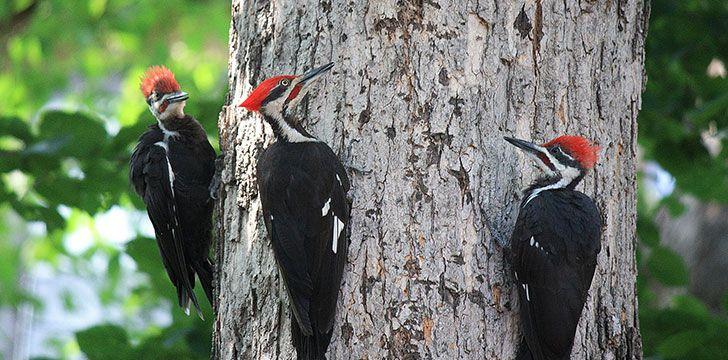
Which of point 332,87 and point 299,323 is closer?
point 299,323

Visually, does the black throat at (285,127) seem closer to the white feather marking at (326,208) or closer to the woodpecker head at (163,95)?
the white feather marking at (326,208)

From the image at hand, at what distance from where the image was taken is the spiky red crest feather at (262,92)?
272 cm

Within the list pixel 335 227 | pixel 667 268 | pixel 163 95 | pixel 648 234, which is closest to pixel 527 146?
pixel 335 227

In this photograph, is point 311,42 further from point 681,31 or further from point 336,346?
point 681,31

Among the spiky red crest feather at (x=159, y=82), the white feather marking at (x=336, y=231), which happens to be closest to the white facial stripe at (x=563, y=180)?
the white feather marking at (x=336, y=231)

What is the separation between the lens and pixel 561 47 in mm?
2891

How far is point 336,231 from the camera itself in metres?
2.62

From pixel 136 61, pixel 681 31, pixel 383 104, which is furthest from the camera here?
pixel 136 61

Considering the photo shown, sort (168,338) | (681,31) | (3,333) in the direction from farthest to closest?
1. (3,333)
2. (681,31)
3. (168,338)

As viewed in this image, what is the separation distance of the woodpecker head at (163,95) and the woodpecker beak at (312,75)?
109 centimetres

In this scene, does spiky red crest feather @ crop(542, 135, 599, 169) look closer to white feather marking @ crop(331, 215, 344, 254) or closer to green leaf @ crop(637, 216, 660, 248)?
white feather marking @ crop(331, 215, 344, 254)

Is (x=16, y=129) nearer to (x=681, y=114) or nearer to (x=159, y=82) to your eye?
(x=159, y=82)

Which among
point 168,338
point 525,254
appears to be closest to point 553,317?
point 525,254

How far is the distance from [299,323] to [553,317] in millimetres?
769
